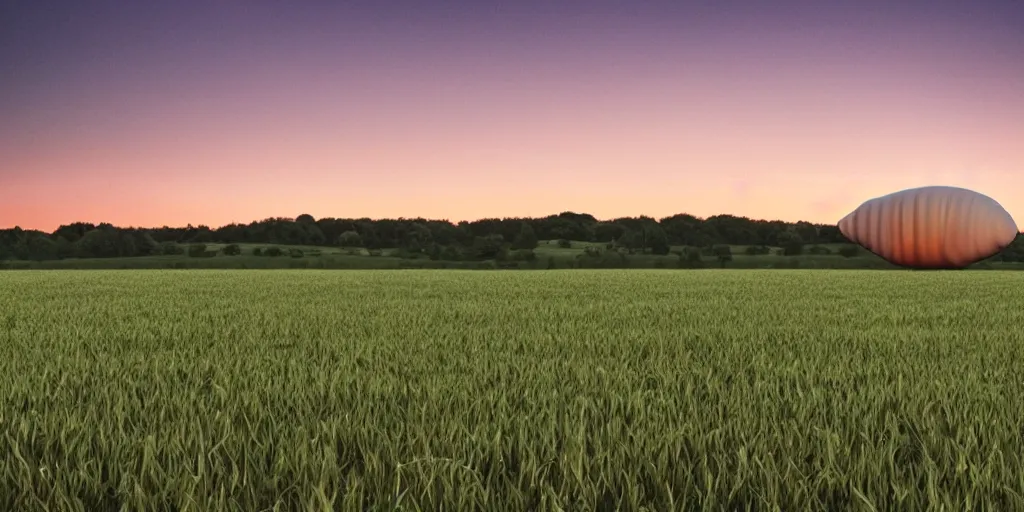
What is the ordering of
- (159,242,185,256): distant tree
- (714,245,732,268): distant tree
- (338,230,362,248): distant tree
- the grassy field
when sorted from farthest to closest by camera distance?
(338,230,362,248): distant tree
(159,242,185,256): distant tree
(714,245,732,268): distant tree
the grassy field

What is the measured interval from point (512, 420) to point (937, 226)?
78.4 feet

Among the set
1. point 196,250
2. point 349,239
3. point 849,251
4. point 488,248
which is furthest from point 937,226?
point 349,239

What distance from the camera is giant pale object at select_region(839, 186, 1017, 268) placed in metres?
21.7

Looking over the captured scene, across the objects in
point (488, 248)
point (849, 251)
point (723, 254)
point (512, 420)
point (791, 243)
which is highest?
point (791, 243)

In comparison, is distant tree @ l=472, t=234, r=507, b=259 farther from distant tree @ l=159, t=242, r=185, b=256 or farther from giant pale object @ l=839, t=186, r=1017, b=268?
giant pale object @ l=839, t=186, r=1017, b=268

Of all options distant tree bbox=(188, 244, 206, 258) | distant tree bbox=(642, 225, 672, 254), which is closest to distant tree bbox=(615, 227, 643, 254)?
distant tree bbox=(642, 225, 672, 254)

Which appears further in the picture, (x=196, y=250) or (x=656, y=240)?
(x=196, y=250)

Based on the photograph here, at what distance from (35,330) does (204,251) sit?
40.7 metres

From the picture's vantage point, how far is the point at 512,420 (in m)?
2.63

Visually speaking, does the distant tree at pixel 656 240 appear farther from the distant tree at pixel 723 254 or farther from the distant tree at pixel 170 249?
the distant tree at pixel 170 249

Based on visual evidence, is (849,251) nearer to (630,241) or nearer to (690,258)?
(690,258)

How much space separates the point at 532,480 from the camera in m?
1.90

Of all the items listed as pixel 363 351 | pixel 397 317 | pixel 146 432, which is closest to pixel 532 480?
pixel 146 432

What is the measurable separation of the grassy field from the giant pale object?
60.6 ft
